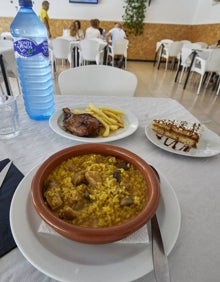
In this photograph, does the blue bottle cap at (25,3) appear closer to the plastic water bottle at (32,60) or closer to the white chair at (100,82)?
the plastic water bottle at (32,60)

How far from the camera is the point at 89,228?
0.29m

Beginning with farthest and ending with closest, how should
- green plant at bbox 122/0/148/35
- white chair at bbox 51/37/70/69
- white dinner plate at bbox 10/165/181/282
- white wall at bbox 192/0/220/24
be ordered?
1. green plant at bbox 122/0/148/35
2. white wall at bbox 192/0/220/24
3. white chair at bbox 51/37/70/69
4. white dinner plate at bbox 10/165/181/282

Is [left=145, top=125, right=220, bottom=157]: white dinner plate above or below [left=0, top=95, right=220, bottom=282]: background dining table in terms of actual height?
above

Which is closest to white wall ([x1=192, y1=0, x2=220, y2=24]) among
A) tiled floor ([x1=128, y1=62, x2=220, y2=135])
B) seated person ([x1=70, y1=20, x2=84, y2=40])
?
tiled floor ([x1=128, y1=62, x2=220, y2=135])

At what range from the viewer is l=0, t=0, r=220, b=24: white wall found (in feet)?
18.6

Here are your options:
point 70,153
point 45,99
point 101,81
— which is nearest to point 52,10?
point 101,81

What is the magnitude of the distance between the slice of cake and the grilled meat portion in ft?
0.64

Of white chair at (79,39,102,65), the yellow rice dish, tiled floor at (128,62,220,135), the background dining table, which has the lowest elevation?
tiled floor at (128,62,220,135)

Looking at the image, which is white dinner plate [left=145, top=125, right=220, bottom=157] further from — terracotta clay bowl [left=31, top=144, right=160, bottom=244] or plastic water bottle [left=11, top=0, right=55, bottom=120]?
plastic water bottle [left=11, top=0, right=55, bottom=120]

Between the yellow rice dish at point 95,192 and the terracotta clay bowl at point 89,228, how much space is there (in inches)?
0.6

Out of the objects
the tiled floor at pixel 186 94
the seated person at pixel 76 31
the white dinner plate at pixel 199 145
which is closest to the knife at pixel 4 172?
the white dinner plate at pixel 199 145

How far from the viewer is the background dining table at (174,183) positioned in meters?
0.31

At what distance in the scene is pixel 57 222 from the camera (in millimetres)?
292

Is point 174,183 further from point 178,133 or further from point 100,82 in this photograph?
point 100,82
